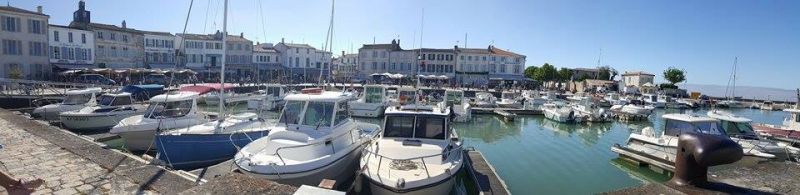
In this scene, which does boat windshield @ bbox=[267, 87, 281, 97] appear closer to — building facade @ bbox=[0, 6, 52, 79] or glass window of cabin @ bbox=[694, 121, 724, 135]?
building facade @ bbox=[0, 6, 52, 79]

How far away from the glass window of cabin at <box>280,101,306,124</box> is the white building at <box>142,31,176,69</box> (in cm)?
5937

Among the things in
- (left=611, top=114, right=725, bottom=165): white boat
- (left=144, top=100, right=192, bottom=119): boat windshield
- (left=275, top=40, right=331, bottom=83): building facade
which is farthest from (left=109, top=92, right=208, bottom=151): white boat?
(left=275, top=40, right=331, bottom=83): building facade

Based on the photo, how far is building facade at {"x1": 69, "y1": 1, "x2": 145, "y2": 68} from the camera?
56938 mm

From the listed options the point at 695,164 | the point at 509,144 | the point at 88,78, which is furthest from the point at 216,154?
the point at 88,78

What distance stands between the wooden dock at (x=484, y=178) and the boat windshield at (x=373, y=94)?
19164mm

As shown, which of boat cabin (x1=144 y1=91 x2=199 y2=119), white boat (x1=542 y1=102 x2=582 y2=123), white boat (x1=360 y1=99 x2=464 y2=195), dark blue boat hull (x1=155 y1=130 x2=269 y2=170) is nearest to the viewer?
white boat (x1=360 y1=99 x2=464 y2=195)

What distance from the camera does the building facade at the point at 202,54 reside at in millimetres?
67562

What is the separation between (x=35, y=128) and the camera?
51.5 feet

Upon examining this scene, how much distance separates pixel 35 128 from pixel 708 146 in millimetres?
20660

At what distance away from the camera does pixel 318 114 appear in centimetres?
1303

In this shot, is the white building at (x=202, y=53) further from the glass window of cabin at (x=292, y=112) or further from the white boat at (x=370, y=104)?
the glass window of cabin at (x=292, y=112)

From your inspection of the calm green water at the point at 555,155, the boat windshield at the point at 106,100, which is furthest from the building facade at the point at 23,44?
the calm green water at the point at 555,155

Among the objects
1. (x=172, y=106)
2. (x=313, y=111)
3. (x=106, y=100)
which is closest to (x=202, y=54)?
(x=106, y=100)

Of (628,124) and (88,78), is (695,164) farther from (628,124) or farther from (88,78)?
(88,78)
